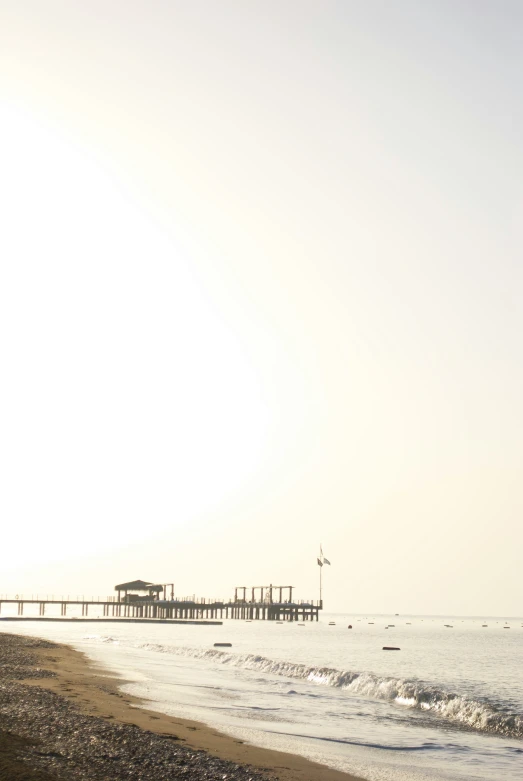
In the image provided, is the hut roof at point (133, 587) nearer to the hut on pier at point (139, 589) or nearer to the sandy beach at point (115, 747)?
the hut on pier at point (139, 589)

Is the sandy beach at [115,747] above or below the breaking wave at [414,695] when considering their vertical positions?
above

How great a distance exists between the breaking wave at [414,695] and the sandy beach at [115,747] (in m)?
9.77

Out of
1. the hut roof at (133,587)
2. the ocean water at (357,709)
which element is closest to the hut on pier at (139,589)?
the hut roof at (133,587)

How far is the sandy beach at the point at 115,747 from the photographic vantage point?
39.8 ft

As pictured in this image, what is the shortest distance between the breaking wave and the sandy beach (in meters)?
9.77

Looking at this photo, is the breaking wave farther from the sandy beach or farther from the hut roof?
the hut roof

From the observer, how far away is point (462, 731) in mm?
23047

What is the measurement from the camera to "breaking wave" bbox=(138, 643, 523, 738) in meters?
24.7

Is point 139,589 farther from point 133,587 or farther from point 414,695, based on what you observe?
point 414,695

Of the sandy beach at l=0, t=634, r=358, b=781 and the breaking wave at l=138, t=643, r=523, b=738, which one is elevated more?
the sandy beach at l=0, t=634, r=358, b=781

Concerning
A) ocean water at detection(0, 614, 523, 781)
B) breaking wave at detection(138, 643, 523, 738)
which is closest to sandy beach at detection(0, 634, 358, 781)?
ocean water at detection(0, 614, 523, 781)

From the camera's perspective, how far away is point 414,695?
30.5 metres

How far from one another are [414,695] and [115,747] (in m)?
19.0

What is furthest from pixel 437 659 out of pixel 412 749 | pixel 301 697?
pixel 412 749
